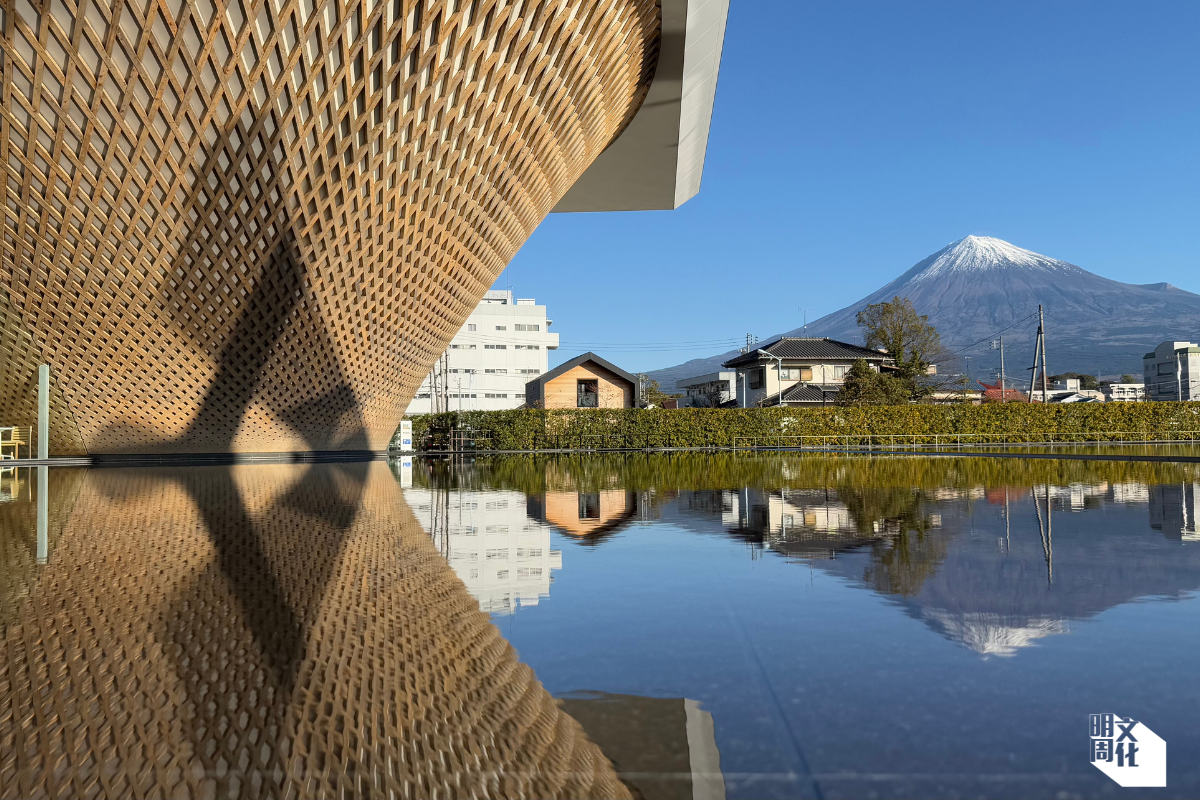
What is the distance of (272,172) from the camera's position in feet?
29.0

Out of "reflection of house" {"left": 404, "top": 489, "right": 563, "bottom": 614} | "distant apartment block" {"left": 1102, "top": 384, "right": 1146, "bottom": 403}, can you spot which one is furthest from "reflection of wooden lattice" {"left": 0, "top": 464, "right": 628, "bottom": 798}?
"distant apartment block" {"left": 1102, "top": 384, "right": 1146, "bottom": 403}

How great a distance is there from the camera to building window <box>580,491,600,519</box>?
670 cm

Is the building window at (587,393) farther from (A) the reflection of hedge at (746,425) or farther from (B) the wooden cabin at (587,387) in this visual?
(A) the reflection of hedge at (746,425)

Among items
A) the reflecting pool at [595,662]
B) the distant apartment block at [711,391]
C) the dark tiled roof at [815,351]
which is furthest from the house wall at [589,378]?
the reflecting pool at [595,662]

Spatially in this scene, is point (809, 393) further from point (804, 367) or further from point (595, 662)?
point (595, 662)

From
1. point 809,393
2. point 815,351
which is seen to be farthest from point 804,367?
point 809,393

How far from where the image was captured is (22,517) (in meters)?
6.45

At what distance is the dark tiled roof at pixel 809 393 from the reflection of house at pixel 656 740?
42.1 meters

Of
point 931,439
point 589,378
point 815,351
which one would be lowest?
point 931,439

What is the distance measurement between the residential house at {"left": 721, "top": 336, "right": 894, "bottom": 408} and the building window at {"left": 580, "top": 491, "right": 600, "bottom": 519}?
3546 centimetres

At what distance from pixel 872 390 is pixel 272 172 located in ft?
110

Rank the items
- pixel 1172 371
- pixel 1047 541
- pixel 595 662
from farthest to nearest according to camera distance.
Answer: pixel 1172 371 < pixel 1047 541 < pixel 595 662

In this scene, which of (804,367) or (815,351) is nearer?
(804,367)

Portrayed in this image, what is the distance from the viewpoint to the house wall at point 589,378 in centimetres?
3788
